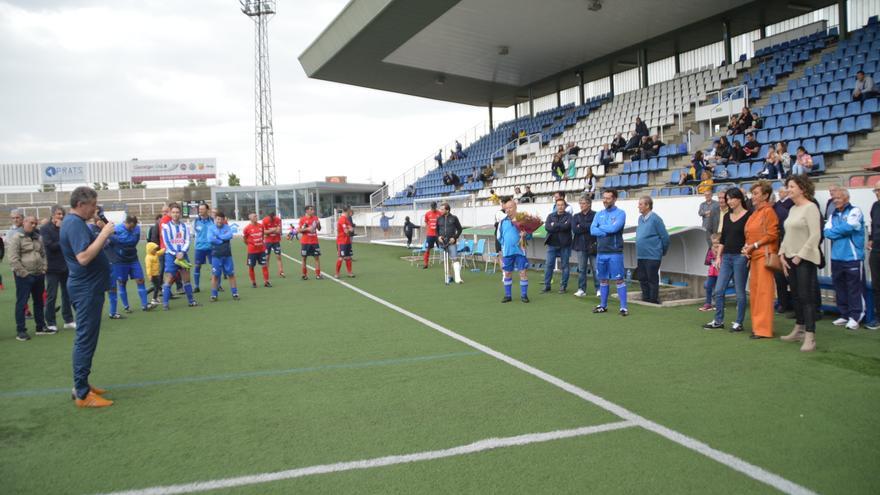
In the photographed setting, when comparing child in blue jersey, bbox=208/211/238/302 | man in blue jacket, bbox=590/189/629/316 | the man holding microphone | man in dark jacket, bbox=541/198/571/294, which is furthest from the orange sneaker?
man in dark jacket, bbox=541/198/571/294

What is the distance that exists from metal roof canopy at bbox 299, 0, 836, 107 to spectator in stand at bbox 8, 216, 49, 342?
15.8 m

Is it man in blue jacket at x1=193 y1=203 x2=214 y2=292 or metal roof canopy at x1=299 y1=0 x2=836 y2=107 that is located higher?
metal roof canopy at x1=299 y1=0 x2=836 y2=107

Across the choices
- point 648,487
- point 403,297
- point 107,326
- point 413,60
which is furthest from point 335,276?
point 413,60

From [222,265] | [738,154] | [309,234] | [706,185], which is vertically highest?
[738,154]

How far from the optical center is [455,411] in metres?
4.62

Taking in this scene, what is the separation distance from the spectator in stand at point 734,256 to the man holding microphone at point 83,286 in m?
7.03

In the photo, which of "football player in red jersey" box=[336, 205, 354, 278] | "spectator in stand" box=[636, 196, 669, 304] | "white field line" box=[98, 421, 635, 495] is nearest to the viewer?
"white field line" box=[98, 421, 635, 495]

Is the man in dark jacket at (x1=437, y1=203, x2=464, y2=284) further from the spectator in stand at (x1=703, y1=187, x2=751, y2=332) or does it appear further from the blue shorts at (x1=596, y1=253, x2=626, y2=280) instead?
the spectator in stand at (x1=703, y1=187, x2=751, y2=332)

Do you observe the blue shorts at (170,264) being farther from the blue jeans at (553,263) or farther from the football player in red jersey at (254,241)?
the blue jeans at (553,263)

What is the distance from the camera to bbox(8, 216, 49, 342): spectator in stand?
856 centimetres

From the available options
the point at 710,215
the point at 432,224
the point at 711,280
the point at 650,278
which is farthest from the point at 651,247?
the point at 432,224

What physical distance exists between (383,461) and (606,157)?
1848 centimetres

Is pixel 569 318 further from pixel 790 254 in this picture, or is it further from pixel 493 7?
pixel 493 7

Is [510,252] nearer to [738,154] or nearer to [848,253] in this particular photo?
[848,253]
